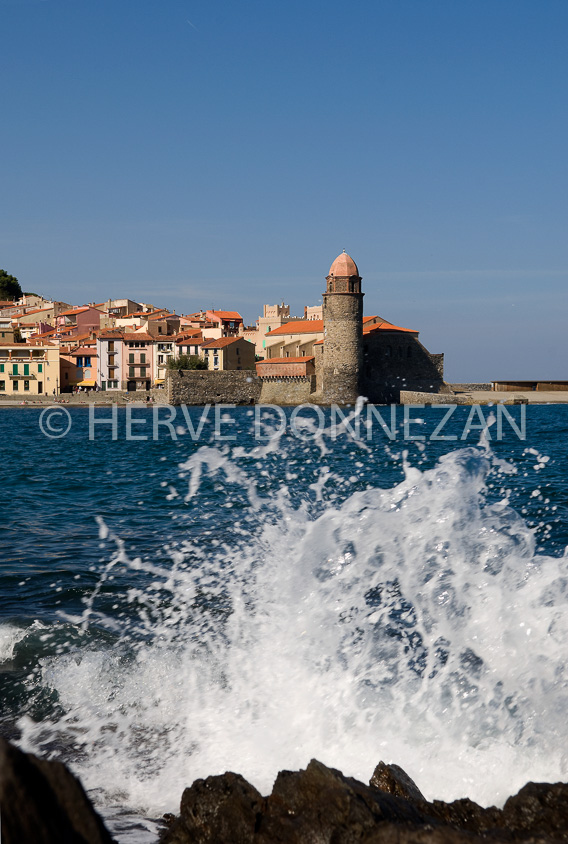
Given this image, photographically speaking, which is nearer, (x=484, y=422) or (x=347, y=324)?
(x=484, y=422)

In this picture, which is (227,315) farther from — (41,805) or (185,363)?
(41,805)

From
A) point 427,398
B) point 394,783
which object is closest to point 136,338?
point 427,398

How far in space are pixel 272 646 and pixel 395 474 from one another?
1200 cm

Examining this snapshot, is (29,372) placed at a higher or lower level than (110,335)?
lower

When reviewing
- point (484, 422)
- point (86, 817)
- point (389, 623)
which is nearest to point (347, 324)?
point (484, 422)

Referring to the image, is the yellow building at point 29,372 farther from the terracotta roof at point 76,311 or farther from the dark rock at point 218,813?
the dark rock at point 218,813

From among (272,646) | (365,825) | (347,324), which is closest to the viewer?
(365,825)

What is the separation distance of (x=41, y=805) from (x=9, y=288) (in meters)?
111

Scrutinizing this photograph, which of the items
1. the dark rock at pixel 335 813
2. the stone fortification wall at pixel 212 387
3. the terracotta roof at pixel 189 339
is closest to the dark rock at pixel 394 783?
the dark rock at pixel 335 813

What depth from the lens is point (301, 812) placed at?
10.1 feet

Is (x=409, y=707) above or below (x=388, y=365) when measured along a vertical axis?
below

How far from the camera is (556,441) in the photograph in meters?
27.6

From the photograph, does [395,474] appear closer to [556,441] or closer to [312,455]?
[312,455]

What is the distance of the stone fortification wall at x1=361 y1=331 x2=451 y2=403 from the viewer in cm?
7006
